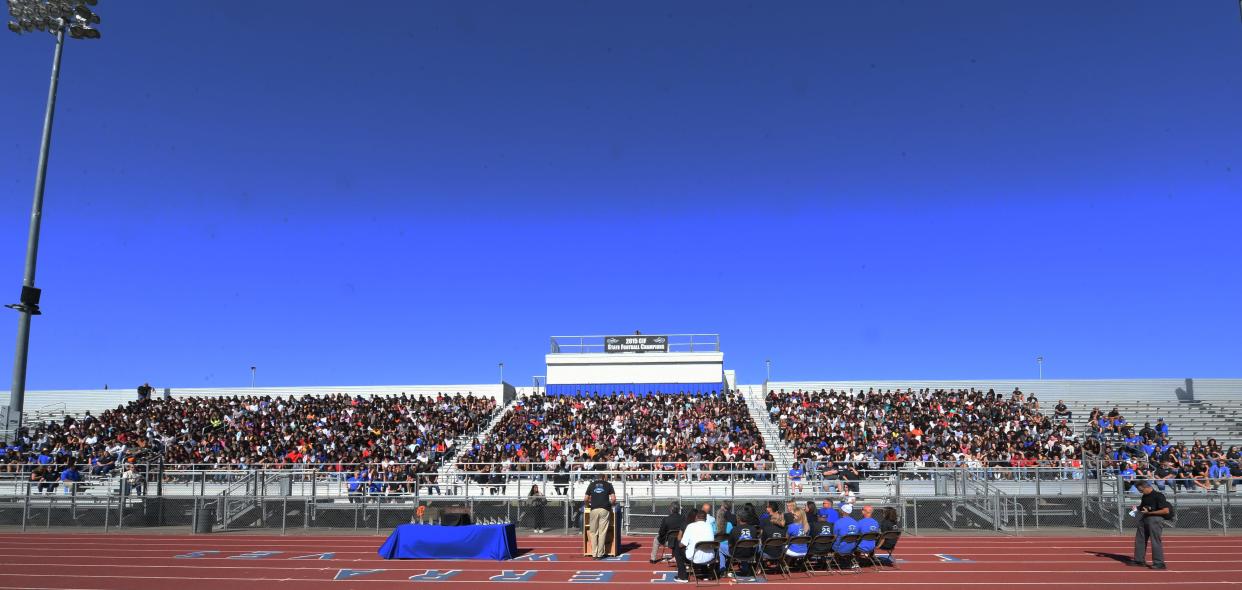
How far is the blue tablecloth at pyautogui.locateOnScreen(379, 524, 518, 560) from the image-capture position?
1708cm

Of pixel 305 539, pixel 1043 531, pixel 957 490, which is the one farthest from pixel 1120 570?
pixel 305 539

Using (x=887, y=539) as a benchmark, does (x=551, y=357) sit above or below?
above

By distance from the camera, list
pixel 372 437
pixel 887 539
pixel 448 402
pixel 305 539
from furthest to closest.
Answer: pixel 448 402, pixel 372 437, pixel 305 539, pixel 887 539

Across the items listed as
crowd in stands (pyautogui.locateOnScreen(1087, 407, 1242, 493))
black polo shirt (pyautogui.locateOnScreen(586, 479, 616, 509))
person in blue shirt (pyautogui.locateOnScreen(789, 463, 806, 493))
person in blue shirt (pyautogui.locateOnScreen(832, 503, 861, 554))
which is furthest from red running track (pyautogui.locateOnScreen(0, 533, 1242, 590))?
person in blue shirt (pyautogui.locateOnScreen(789, 463, 806, 493))

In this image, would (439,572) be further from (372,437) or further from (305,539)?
(372,437)

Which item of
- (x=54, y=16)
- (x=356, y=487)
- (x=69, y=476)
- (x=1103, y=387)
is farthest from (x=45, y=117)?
(x=1103, y=387)

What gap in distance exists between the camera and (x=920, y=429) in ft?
117

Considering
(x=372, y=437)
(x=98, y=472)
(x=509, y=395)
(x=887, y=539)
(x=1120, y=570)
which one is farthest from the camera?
(x=509, y=395)

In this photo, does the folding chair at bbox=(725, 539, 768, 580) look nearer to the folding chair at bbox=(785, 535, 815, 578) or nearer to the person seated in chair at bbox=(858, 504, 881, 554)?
the folding chair at bbox=(785, 535, 815, 578)

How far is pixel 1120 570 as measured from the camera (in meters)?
15.2

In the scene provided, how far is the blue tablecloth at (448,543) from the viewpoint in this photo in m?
17.1

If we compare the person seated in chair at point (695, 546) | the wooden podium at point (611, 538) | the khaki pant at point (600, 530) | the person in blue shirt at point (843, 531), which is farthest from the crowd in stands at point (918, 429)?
the person seated in chair at point (695, 546)

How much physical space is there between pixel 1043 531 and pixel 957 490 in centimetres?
300

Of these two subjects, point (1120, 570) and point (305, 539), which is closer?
point (1120, 570)
